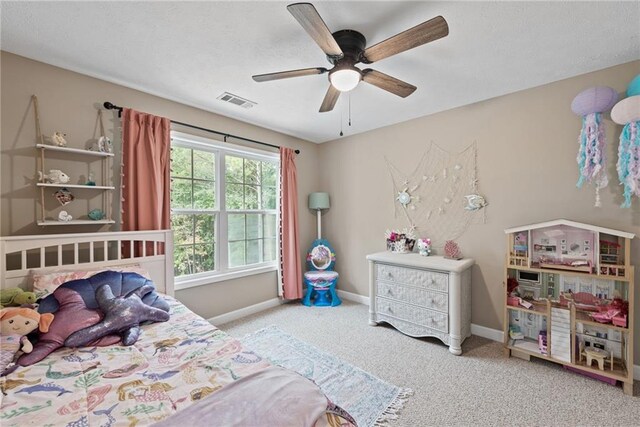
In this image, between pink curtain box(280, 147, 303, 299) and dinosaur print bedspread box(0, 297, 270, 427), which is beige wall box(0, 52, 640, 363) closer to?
pink curtain box(280, 147, 303, 299)

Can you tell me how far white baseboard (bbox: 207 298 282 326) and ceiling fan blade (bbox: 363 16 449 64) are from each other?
2997mm

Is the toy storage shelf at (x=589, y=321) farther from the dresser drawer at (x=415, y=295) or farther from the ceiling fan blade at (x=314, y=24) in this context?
the ceiling fan blade at (x=314, y=24)

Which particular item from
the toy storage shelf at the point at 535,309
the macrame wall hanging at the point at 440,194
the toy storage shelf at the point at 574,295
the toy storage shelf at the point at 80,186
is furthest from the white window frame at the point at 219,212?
the toy storage shelf at the point at 574,295

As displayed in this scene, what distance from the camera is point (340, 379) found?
2057 mm

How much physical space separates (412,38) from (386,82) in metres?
0.48

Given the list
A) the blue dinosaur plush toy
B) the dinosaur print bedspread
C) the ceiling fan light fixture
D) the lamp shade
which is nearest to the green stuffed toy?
the blue dinosaur plush toy

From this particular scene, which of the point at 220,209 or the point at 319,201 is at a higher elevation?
the point at 319,201

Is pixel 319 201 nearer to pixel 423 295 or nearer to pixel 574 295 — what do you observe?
pixel 423 295

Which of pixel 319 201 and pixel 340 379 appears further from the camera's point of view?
pixel 319 201

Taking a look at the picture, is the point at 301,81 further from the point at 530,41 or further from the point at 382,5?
the point at 530,41

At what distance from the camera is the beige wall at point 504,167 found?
216 cm

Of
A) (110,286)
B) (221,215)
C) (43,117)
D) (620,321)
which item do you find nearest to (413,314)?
(620,321)

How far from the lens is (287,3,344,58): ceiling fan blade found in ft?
3.97

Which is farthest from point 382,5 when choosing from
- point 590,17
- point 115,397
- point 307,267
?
point 307,267
